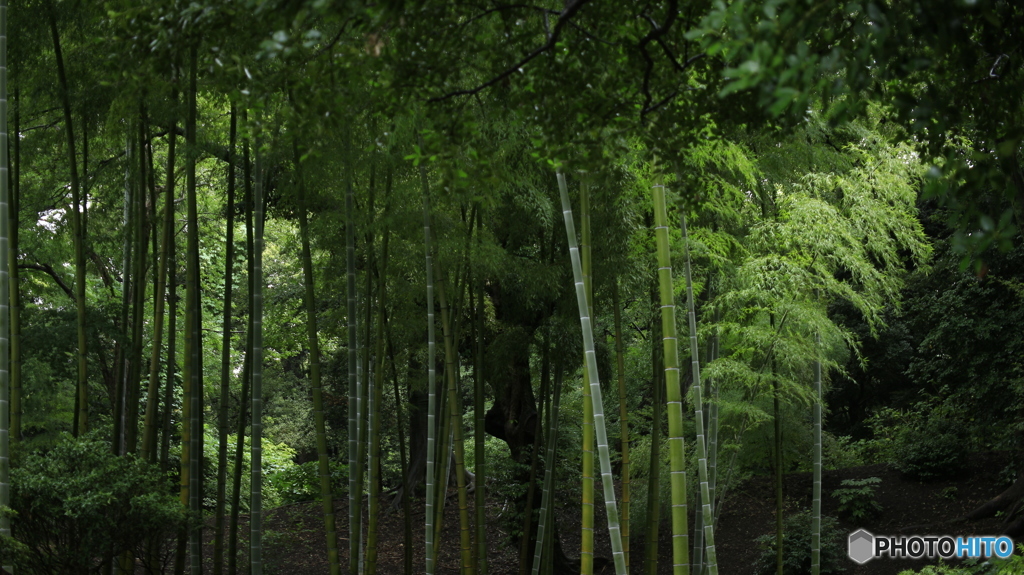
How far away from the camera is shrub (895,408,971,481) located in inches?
365

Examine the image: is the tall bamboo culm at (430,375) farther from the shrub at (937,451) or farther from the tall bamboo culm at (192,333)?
the shrub at (937,451)

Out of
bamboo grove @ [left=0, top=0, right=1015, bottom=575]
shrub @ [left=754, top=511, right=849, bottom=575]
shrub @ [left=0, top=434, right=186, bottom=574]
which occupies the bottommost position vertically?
shrub @ [left=754, top=511, right=849, bottom=575]

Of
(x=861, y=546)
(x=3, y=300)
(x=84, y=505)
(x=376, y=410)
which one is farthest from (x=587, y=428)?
(x=861, y=546)

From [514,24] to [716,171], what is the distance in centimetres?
347

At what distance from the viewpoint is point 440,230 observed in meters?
4.95

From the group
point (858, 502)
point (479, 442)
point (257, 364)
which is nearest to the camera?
point (257, 364)

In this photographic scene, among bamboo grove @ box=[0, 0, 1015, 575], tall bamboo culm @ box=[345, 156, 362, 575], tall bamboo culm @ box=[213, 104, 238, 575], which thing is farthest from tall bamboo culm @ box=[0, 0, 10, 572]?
tall bamboo culm @ box=[345, 156, 362, 575]

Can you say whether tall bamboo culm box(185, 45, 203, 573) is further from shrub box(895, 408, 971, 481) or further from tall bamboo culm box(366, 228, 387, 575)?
shrub box(895, 408, 971, 481)

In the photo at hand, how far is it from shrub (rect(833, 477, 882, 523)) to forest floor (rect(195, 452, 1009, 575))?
9 cm

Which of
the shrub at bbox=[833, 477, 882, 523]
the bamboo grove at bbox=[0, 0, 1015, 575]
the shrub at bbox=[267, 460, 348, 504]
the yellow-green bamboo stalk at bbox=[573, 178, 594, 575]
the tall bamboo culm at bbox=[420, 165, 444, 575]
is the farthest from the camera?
the shrub at bbox=[267, 460, 348, 504]

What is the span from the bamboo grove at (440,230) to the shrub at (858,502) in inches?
34.3

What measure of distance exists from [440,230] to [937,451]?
7174 millimetres

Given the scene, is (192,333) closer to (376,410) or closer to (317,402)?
(317,402)

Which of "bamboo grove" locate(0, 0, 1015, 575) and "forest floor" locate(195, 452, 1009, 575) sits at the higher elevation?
"bamboo grove" locate(0, 0, 1015, 575)
